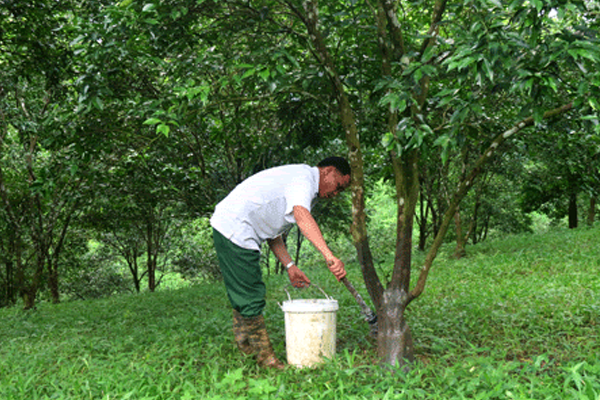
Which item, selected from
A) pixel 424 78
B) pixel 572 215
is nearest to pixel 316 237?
pixel 424 78

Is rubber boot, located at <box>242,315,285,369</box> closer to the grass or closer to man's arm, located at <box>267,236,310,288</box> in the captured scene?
the grass

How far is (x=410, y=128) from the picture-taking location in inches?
107

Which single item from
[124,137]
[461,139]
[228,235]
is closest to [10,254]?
[124,137]

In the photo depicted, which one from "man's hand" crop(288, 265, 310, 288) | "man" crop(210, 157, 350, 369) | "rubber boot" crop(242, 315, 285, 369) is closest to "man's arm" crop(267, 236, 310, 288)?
"man's hand" crop(288, 265, 310, 288)

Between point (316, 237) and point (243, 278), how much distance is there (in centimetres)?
66

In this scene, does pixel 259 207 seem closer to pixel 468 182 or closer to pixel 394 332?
pixel 394 332

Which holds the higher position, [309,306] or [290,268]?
[290,268]

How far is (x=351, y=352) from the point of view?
3752 millimetres

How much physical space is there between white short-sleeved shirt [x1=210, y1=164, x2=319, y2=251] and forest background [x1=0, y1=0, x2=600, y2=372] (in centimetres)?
45

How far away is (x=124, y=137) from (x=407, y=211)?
11.4 ft

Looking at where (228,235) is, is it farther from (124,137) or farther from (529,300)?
(529,300)

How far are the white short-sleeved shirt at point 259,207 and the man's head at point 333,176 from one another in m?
0.05

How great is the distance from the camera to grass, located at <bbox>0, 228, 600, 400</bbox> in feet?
9.28

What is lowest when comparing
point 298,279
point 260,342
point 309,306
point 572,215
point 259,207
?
point 260,342
